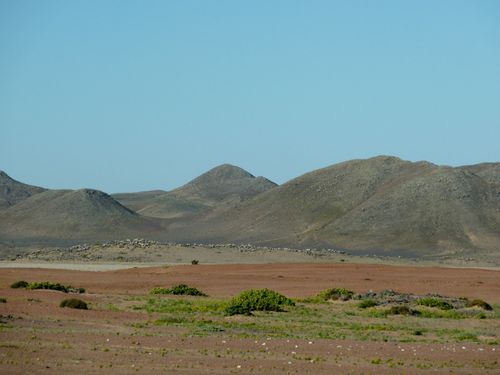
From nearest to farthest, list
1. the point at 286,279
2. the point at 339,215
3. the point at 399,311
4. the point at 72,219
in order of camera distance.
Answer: the point at 399,311 → the point at 286,279 → the point at 339,215 → the point at 72,219

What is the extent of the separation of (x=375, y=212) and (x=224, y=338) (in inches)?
3571

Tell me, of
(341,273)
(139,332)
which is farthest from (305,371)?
(341,273)

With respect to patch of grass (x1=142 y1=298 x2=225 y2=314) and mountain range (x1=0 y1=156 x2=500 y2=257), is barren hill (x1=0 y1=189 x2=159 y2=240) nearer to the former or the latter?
mountain range (x1=0 y1=156 x2=500 y2=257)

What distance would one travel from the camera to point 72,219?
14238 cm

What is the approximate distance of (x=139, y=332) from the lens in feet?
89.4

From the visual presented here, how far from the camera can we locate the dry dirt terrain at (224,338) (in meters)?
21.4

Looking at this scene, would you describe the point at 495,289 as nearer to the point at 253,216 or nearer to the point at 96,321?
the point at 96,321

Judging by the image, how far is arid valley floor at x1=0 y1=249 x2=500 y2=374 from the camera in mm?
21438

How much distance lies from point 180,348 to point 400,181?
104523 millimetres

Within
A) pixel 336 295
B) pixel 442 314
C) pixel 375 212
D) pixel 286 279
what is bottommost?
pixel 442 314

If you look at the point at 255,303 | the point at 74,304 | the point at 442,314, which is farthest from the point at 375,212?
the point at 74,304

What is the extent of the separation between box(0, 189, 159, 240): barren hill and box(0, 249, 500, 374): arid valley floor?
8909cm

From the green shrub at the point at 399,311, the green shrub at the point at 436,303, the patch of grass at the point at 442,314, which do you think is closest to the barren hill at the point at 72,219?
the green shrub at the point at 436,303

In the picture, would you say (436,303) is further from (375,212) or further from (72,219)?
(72,219)
